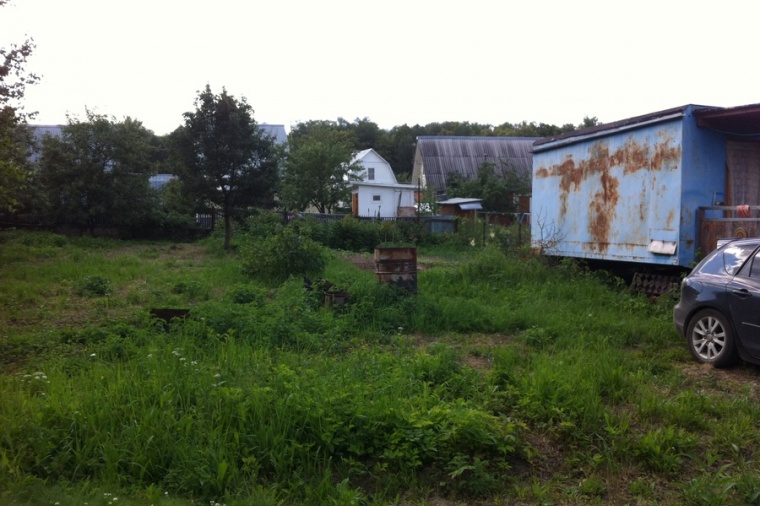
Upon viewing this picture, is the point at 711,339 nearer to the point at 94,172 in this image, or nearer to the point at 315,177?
Answer: the point at 94,172

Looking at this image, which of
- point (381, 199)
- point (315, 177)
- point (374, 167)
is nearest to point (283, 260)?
point (315, 177)

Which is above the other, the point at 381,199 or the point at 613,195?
the point at 381,199

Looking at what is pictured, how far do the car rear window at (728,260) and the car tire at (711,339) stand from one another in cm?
51

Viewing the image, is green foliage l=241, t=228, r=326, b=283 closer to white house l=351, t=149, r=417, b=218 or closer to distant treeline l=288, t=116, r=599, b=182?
white house l=351, t=149, r=417, b=218

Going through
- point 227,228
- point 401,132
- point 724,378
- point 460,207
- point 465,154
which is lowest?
point 724,378

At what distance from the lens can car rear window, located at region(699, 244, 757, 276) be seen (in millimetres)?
6938

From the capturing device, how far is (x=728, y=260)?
7.12 meters

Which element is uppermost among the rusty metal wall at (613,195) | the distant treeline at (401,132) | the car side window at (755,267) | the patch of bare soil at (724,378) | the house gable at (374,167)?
the distant treeline at (401,132)

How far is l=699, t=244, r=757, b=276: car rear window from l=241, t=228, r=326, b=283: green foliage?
7.93 m

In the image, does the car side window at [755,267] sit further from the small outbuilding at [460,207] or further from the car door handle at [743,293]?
the small outbuilding at [460,207]

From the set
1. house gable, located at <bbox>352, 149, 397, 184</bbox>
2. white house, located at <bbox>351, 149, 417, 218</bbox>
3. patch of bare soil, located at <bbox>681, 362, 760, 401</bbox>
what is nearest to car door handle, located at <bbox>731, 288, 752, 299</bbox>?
patch of bare soil, located at <bbox>681, 362, 760, 401</bbox>

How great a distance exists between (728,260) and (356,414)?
16.8 feet

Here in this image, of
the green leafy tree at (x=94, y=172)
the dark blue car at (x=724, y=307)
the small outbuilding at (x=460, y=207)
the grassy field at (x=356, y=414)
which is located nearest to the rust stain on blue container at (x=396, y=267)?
the grassy field at (x=356, y=414)

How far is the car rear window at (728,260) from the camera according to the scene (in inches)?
273
